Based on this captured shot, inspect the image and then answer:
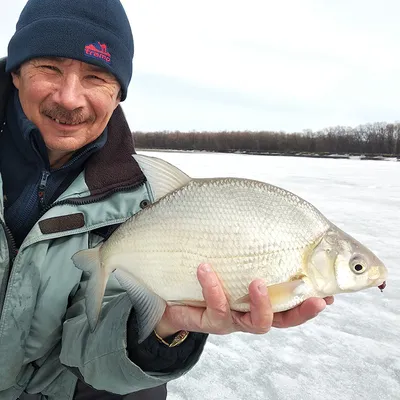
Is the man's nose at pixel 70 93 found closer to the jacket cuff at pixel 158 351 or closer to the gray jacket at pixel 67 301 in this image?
the gray jacket at pixel 67 301

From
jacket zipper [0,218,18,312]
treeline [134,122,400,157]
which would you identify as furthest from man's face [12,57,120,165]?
treeline [134,122,400,157]

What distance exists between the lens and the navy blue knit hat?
74.1 inches

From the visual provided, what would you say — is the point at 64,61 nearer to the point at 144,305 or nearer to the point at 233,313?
the point at 144,305

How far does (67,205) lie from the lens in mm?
1836

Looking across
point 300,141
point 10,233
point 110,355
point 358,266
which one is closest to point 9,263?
point 10,233

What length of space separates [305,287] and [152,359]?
71cm

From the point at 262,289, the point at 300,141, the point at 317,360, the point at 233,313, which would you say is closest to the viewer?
the point at 262,289

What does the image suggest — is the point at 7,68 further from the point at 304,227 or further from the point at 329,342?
the point at 329,342

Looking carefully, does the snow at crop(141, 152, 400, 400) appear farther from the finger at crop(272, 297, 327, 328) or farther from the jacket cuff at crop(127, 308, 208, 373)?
the finger at crop(272, 297, 327, 328)

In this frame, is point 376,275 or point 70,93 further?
point 70,93

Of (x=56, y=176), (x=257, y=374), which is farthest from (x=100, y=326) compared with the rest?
(x=257, y=374)

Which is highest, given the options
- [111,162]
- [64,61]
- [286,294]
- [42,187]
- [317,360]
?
[64,61]

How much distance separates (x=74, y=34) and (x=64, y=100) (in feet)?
1.10

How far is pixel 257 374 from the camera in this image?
2.57 meters
